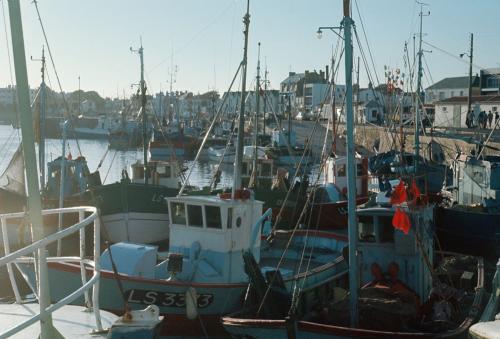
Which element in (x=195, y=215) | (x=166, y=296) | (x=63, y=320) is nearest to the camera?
(x=63, y=320)

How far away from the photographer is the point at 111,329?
7.01m

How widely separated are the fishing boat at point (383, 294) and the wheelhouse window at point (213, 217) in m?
2.23

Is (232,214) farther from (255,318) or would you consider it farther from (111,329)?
(111,329)

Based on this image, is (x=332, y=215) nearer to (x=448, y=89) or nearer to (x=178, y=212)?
(x=178, y=212)

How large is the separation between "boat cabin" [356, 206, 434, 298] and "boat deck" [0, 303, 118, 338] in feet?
22.5

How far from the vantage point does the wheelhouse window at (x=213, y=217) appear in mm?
13859

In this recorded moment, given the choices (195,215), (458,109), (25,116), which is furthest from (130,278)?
(458,109)

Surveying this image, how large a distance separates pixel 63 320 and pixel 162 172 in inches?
802

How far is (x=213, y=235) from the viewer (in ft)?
45.6

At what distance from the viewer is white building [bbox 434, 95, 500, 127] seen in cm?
5571

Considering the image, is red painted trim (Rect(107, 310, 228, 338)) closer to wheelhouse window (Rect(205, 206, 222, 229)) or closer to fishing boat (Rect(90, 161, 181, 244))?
wheelhouse window (Rect(205, 206, 222, 229))

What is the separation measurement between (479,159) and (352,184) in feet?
48.2

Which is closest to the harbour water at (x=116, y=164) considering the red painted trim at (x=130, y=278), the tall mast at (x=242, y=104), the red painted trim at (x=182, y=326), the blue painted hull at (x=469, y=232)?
the tall mast at (x=242, y=104)

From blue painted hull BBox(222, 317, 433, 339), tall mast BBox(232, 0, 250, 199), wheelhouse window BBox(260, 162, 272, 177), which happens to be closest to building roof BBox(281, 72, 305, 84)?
wheelhouse window BBox(260, 162, 272, 177)
